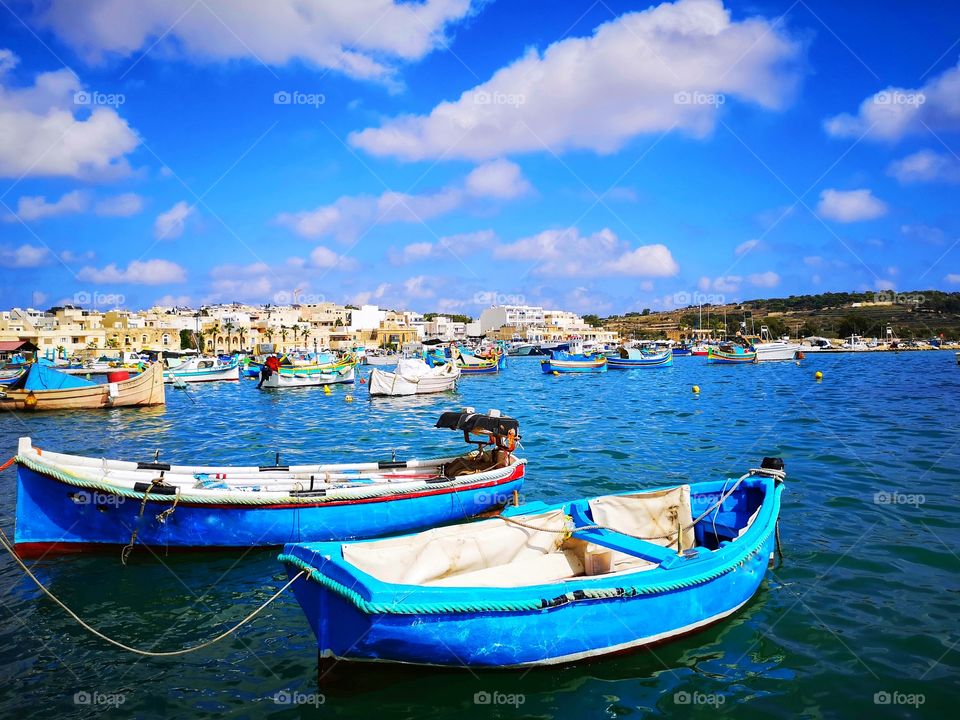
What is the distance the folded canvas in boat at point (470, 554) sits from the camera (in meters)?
7.15

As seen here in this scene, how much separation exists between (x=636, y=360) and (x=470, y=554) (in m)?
64.4

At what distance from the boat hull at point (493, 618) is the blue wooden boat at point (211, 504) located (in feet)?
13.1

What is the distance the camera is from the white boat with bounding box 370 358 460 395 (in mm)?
39094

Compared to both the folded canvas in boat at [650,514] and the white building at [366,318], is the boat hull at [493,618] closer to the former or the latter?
the folded canvas in boat at [650,514]

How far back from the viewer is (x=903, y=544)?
1078cm

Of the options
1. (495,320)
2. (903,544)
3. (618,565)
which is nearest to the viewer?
(618,565)

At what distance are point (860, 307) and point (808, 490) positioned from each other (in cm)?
20102

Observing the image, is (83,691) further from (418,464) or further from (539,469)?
(539,469)

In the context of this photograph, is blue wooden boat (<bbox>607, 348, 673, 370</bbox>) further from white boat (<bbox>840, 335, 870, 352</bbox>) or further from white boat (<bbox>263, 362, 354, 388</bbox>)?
white boat (<bbox>840, 335, 870, 352</bbox>)

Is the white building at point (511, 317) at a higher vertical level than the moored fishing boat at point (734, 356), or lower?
higher

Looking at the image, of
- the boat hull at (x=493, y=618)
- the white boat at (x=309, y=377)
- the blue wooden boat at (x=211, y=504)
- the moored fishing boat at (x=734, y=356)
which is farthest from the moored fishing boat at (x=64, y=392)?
the moored fishing boat at (x=734, y=356)

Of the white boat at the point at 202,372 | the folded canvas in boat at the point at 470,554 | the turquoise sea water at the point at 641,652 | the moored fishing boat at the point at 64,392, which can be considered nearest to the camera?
the turquoise sea water at the point at 641,652

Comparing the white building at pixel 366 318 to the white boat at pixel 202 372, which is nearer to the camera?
the white boat at pixel 202 372

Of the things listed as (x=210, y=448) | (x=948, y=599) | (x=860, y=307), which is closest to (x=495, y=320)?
(x=860, y=307)
